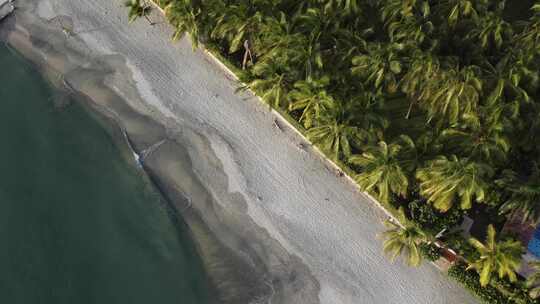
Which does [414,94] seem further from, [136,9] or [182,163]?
[136,9]

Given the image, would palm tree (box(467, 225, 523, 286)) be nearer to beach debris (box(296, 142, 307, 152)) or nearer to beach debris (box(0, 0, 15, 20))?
beach debris (box(296, 142, 307, 152))

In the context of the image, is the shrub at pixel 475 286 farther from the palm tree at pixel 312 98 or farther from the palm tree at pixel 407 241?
the palm tree at pixel 312 98

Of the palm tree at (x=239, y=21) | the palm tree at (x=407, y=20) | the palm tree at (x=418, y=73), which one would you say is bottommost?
A: the palm tree at (x=239, y=21)

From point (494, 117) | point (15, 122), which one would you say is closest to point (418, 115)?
point (494, 117)

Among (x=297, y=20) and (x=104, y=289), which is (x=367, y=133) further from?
(x=104, y=289)

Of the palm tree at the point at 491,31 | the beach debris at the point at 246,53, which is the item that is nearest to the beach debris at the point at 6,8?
the beach debris at the point at 246,53

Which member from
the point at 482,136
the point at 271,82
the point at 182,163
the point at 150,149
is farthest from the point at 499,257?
the point at 150,149
